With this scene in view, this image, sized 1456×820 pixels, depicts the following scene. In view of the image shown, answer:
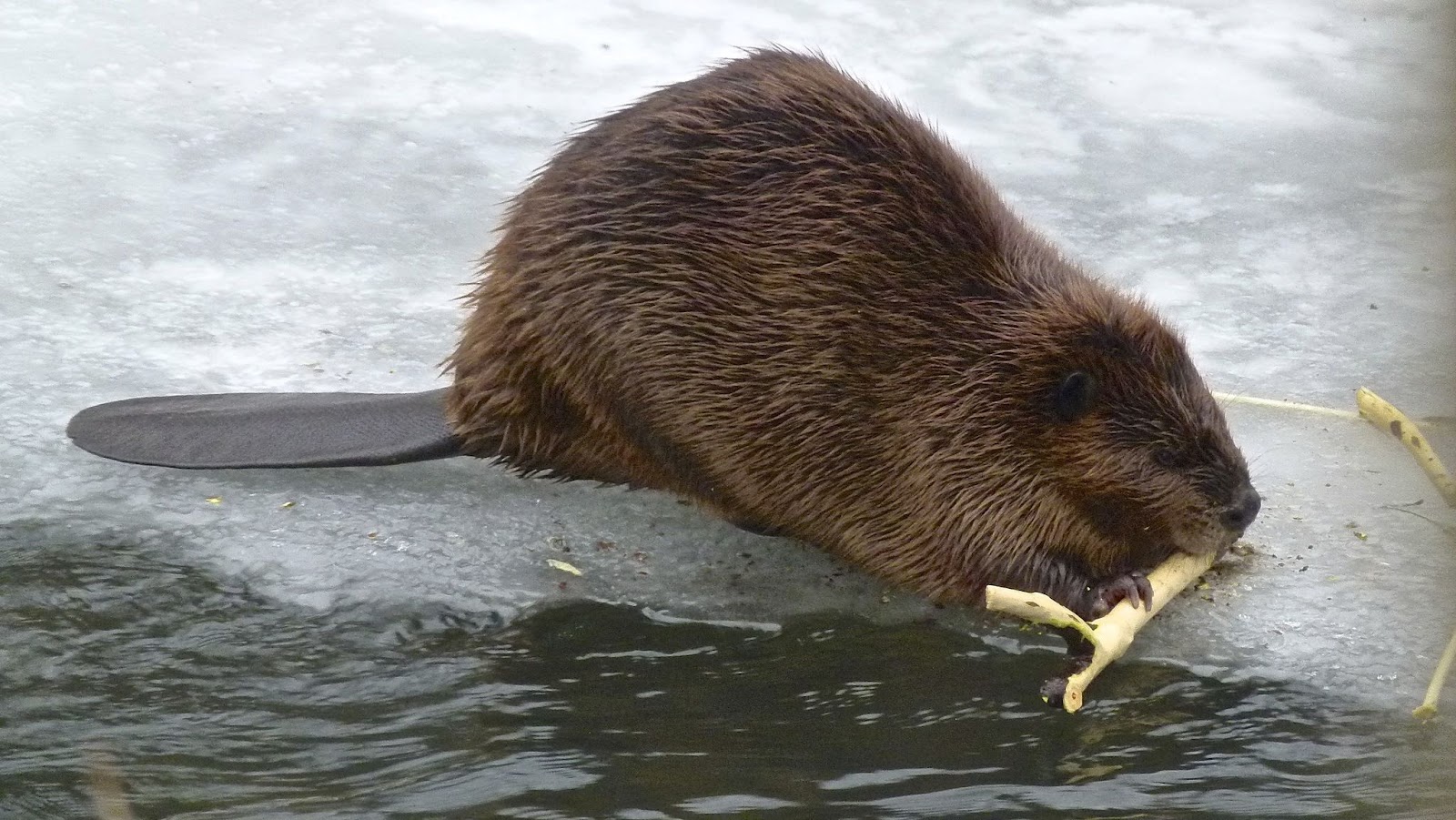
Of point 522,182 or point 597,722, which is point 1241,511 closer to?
point 597,722

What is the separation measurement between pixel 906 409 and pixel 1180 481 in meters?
0.44

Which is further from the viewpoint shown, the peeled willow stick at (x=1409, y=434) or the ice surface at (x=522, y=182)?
the ice surface at (x=522, y=182)

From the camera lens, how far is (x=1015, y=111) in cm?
439

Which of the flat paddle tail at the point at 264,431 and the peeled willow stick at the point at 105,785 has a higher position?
the flat paddle tail at the point at 264,431

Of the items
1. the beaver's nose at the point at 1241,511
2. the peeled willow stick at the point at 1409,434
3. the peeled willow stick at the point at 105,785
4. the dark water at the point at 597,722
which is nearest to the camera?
the peeled willow stick at the point at 105,785

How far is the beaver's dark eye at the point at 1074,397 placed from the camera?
2.52 meters

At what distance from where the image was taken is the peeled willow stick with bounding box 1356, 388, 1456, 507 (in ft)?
7.62

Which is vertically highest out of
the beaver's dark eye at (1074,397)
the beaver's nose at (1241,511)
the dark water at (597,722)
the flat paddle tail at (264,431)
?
the beaver's dark eye at (1074,397)

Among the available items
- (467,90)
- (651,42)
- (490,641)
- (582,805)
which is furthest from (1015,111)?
(582,805)

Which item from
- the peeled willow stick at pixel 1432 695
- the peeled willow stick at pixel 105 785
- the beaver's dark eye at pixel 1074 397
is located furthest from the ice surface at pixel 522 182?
the peeled willow stick at pixel 105 785

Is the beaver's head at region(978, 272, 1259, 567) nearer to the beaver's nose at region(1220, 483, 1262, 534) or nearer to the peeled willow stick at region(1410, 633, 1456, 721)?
the beaver's nose at region(1220, 483, 1262, 534)

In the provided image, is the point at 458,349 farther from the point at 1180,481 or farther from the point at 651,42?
the point at 651,42

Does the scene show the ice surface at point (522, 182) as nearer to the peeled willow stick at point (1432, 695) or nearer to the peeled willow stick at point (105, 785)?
the peeled willow stick at point (1432, 695)

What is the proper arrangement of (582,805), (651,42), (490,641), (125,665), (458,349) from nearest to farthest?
1. (582,805)
2. (125,665)
3. (490,641)
4. (458,349)
5. (651,42)
